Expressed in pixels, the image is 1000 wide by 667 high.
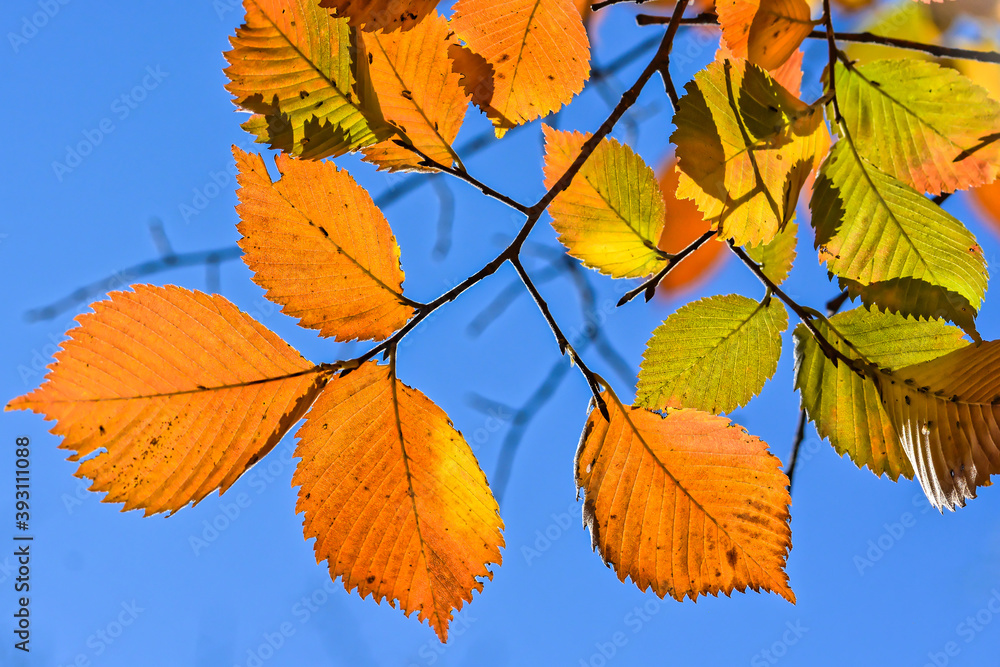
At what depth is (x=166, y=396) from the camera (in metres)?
0.46

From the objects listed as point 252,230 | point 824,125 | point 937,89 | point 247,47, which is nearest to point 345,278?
point 252,230

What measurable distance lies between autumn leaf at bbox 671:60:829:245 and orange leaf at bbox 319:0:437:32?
0.21 metres

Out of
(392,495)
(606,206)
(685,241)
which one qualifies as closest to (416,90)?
(606,206)

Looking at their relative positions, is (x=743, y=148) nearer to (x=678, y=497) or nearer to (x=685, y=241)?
(x=678, y=497)

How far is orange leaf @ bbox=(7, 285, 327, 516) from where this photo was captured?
0.44 metres

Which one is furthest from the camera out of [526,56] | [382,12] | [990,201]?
[990,201]

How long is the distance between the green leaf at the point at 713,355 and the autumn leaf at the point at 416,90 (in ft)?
0.90

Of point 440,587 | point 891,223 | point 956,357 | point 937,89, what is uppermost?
point 937,89

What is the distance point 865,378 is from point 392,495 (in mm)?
A: 428

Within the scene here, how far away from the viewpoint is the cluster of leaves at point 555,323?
467 millimetres

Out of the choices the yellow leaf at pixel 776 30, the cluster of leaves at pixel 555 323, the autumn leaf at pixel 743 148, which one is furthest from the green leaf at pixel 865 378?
the yellow leaf at pixel 776 30

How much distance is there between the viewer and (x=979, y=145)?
0.60 metres

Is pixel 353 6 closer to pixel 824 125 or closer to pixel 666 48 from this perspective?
pixel 666 48

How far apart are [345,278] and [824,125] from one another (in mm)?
439
